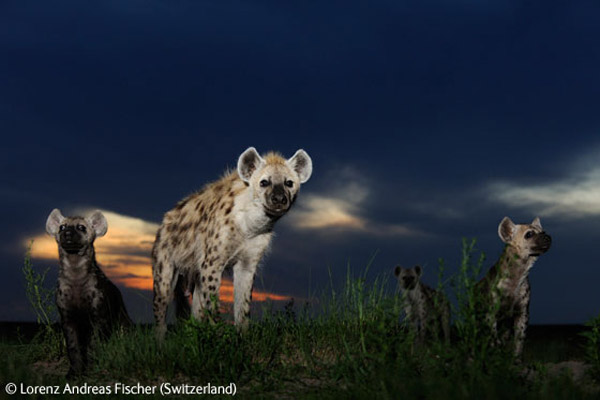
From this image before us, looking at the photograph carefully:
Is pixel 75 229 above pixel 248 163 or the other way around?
the other way around

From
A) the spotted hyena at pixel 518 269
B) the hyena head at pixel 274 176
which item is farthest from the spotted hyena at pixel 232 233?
the spotted hyena at pixel 518 269

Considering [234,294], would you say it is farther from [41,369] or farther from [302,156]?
[41,369]

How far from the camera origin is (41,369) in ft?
28.3

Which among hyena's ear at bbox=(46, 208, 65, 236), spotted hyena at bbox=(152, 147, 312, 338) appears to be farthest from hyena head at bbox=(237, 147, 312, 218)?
hyena's ear at bbox=(46, 208, 65, 236)

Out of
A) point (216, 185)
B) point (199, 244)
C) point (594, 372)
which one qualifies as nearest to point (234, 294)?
point (199, 244)

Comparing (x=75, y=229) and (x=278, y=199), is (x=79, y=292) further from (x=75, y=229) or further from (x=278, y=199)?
(x=278, y=199)

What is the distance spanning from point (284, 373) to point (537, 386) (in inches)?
104

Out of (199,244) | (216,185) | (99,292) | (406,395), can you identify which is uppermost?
(216,185)

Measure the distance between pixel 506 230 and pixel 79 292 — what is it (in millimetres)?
5680

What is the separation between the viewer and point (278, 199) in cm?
794

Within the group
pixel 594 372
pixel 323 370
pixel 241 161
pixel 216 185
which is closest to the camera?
pixel 594 372

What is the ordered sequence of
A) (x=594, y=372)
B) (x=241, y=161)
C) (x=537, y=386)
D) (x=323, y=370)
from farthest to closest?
(x=241, y=161), (x=323, y=370), (x=594, y=372), (x=537, y=386)

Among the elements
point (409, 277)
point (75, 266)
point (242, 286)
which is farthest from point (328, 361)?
point (409, 277)

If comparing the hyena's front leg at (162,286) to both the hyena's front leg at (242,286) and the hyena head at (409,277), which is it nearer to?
the hyena's front leg at (242,286)
